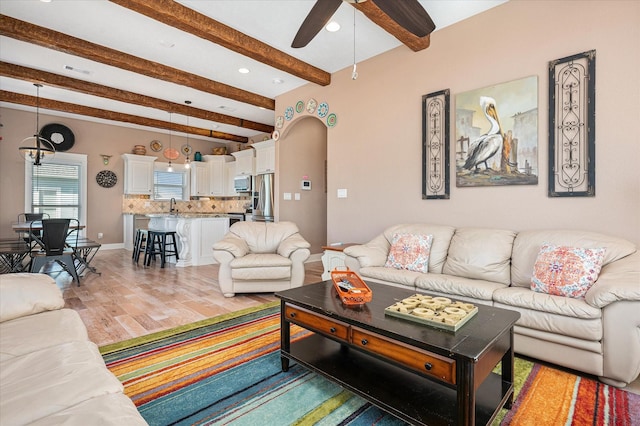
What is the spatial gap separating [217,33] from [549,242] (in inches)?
150

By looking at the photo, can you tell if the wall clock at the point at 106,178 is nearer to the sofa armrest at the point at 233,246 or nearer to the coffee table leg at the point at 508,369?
the sofa armrest at the point at 233,246

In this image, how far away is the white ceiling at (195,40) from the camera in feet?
10.8

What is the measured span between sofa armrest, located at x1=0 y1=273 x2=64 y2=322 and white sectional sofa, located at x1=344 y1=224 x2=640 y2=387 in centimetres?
251

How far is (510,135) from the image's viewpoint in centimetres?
318

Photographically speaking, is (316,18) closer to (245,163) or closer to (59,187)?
(245,163)

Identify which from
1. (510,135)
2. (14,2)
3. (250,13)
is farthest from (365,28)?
(14,2)

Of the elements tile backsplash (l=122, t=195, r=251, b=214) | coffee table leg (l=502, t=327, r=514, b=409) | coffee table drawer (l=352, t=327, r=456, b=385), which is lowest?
coffee table leg (l=502, t=327, r=514, b=409)

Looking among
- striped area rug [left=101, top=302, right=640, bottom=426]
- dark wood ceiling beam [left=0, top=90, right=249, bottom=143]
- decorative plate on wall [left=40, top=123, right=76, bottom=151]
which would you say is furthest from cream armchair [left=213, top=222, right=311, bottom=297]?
decorative plate on wall [left=40, top=123, right=76, bottom=151]

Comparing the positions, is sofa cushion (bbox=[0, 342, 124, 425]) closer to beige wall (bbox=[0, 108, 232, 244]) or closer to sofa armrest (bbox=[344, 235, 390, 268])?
sofa armrest (bbox=[344, 235, 390, 268])

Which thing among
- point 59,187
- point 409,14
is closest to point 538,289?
point 409,14

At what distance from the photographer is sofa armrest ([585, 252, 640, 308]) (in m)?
1.91

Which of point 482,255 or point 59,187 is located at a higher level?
point 59,187

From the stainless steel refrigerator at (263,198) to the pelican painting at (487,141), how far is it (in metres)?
4.27

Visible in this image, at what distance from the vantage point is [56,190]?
721 centimetres
